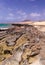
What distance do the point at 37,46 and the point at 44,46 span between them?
386mm

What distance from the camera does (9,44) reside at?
39.5ft

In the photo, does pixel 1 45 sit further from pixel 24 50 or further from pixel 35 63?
pixel 35 63

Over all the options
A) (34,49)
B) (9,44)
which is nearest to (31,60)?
(34,49)

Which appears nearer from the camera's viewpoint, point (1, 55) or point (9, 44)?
point (1, 55)

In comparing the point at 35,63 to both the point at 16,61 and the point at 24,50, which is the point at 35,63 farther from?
the point at 24,50

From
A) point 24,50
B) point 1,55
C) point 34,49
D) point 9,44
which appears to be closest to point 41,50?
point 34,49

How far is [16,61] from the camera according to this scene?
23.1 feet

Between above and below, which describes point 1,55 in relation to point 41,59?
below

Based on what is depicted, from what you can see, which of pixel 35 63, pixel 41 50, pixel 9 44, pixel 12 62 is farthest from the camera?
pixel 9 44

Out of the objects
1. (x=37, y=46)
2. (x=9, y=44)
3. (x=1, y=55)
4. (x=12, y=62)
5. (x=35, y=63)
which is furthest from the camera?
(x=9, y=44)

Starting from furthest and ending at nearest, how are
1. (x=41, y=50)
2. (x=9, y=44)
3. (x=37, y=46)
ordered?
1. (x=9, y=44)
2. (x=37, y=46)
3. (x=41, y=50)

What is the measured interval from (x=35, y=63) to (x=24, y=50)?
214 centimetres

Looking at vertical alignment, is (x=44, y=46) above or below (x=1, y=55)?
above

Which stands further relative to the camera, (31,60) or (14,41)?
(14,41)
